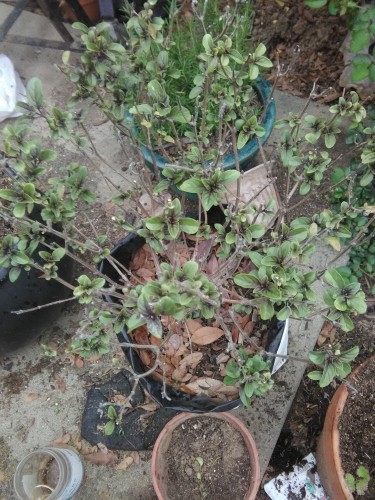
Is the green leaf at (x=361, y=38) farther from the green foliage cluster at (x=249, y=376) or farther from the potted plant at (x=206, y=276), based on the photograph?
the green foliage cluster at (x=249, y=376)

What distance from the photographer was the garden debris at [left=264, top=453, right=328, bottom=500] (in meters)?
1.76

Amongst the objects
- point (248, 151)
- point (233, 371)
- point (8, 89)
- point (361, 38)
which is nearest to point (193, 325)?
point (233, 371)

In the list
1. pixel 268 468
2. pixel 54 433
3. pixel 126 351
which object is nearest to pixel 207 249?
pixel 126 351

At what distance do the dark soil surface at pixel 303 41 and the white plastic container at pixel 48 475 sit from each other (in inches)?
87.2

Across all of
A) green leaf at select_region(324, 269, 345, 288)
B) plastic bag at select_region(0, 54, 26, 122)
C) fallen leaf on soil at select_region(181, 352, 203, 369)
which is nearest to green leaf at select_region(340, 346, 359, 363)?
green leaf at select_region(324, 269, 345, 288)

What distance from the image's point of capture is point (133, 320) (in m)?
1.02

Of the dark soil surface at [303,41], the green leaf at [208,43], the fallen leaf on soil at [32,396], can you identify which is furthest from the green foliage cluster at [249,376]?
the dark soil surface at [303,41]

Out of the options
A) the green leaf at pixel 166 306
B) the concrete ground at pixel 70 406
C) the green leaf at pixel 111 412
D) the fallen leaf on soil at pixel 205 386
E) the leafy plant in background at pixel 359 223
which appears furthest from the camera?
the leafy plant in background at pixel 359 223

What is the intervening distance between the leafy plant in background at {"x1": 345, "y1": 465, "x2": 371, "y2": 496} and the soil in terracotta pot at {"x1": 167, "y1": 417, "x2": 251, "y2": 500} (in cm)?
35

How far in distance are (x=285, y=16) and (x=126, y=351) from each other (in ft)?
7.57

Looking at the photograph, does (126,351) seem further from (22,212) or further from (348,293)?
(348,293)

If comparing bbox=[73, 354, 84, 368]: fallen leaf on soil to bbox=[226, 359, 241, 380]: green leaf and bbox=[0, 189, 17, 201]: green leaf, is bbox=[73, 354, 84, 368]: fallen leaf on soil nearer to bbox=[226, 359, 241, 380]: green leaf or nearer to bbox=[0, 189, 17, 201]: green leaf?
bbox=[226, 359, 241, 380]: green leaf

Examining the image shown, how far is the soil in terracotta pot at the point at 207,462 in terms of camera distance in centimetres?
170

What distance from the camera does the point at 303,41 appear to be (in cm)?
274
